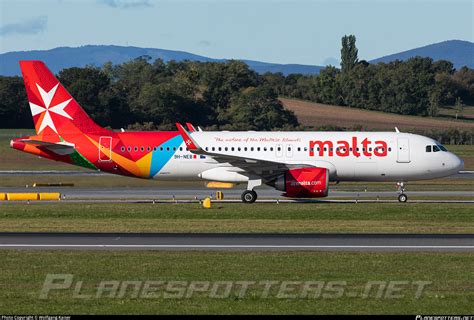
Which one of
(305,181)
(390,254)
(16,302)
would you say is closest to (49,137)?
(305,181)

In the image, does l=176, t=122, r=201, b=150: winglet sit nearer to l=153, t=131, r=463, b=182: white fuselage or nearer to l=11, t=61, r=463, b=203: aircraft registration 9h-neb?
l=11, t=61, r=463, b=203: aircraft registration 9h-neb

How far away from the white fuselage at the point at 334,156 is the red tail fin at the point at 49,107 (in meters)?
5.23

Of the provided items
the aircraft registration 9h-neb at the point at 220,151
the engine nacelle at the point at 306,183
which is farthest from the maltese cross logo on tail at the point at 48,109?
the engine nacelle at the point at 306,183

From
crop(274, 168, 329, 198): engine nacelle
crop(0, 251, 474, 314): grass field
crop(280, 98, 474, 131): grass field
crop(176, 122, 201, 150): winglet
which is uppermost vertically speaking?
crop(176, 122, 201, 150): winglet

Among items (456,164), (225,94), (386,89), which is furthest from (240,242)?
(386,89)

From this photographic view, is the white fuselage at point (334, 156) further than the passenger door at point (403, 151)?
No

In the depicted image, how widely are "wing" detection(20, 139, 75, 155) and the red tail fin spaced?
90 cm

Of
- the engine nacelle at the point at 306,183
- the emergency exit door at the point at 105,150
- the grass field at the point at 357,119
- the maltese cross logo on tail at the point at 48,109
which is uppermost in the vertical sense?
the maltese cross logo on tail at the point at 48,109

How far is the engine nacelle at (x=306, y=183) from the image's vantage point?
43.6 metres

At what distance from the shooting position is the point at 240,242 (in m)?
28.3

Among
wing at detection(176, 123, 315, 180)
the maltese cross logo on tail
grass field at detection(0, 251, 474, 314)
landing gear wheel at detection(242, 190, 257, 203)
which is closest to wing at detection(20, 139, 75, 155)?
the maltese cross logo on tail

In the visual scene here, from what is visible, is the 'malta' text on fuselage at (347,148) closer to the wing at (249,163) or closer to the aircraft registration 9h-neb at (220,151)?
the aircraft registration 9h-neb at (220,151)

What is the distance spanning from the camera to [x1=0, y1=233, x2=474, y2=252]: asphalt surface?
2702 centimetres

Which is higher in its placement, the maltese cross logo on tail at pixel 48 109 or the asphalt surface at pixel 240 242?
the maltese cross logo on tail at pixel 48 109
